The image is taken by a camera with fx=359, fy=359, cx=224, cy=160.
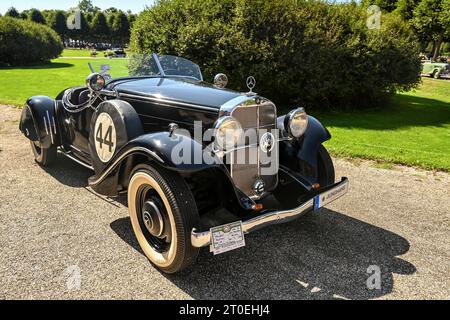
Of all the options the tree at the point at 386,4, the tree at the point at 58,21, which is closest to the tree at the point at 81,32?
the tree at the point at 58,21

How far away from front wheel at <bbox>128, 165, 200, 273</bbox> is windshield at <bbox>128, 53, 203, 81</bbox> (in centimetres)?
191

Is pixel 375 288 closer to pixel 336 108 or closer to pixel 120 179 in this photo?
pixel 120 179

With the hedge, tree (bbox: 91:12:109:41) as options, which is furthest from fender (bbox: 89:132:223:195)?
tree (bbox: 91:12:109:41)

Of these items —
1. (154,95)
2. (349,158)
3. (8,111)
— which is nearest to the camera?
(154,95)

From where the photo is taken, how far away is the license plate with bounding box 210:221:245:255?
2.63m

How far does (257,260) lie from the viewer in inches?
127

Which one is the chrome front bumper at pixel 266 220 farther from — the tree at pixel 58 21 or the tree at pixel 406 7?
the tree at pixel 58 21

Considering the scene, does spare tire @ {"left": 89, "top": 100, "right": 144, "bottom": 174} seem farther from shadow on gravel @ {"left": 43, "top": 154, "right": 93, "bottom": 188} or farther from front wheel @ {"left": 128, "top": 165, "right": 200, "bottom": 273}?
shadow on gravel @ {"left": 43, "top": 154, "right": 93, "bottom": 188}

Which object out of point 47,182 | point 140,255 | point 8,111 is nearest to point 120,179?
point 140,255

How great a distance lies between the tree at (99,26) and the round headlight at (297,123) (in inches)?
2830

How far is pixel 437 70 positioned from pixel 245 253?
2528cm

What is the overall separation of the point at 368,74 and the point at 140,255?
8857 mm

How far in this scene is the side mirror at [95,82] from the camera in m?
4.29

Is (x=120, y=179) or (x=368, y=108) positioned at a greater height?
(x=120, y=179)
